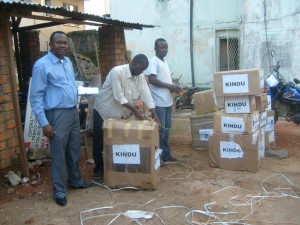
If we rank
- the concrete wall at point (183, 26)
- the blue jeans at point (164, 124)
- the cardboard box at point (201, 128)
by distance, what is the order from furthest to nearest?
the concrete wall at point (183, 26), the cardboard box at point (201, 128), the blue jeans at point (164, 124)

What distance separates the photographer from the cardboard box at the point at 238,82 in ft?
15.0

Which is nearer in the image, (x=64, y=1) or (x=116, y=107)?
(x=116, y=107)

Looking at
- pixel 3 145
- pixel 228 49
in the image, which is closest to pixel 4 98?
pixel 3 145

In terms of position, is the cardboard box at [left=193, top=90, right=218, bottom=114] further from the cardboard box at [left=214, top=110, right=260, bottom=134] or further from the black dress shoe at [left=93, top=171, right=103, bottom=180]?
the black dress shoe at [left=93, top=171, right=103, bottom=180]

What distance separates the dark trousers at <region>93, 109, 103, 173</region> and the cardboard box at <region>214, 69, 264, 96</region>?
1.63m

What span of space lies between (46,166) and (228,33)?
8.98 m

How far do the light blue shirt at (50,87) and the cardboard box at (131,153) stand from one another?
1.92 feet

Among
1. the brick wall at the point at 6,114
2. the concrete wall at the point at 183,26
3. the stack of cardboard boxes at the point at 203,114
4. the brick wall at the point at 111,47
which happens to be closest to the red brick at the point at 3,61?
the brick wall at the point at 6,114

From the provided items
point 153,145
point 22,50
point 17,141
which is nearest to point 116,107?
point 153,145

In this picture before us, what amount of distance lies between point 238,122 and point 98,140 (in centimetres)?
183

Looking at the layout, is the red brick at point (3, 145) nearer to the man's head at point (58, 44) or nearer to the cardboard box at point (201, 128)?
the man's head at point (58, 44)

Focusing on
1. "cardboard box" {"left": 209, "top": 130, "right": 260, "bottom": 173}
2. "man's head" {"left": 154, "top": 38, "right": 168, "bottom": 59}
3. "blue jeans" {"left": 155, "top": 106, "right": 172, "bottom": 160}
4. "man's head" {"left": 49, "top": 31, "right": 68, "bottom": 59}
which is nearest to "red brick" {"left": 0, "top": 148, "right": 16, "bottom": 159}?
"man's head" {"left": 49, "top": 31, "right": 68, "bottom": 59}

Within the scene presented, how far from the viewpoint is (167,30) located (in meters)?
Result: 13.1

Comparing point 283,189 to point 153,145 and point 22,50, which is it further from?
point 22,50
